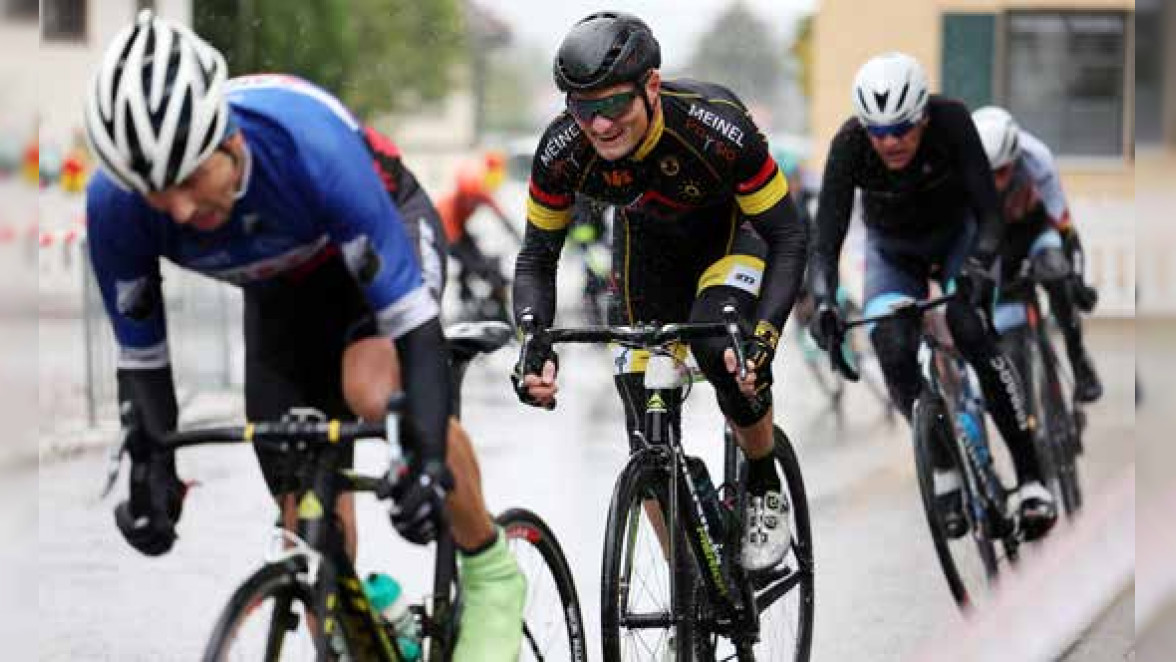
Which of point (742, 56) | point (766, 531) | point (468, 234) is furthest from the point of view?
Answer: point (742, 56)

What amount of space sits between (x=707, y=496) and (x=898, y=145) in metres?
2.29

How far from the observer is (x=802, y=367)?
18016 millimetres

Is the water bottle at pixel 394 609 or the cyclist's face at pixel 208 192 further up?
the cyclist's face at pixel 208 192

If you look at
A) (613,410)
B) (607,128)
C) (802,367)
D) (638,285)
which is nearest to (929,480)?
(638,285)

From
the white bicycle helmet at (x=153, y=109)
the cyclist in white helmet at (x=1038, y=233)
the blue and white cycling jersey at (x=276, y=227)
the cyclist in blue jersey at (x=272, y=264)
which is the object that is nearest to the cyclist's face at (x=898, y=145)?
the cyclist in white helmet at (x=1038, y=233)

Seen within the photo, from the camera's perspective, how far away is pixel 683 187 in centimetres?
566

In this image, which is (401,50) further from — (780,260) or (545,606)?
(545,606)

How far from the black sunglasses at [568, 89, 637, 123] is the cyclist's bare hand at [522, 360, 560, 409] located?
64cm

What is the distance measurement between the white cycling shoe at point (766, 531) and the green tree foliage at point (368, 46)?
73.5ft

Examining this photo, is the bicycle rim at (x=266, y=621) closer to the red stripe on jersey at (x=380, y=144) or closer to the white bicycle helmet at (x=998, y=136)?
the red stripe on jersey at (x=380, y=144)

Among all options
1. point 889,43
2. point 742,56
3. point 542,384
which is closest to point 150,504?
point 542,384

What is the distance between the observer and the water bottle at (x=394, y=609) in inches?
175

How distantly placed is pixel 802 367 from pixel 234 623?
1439 cm

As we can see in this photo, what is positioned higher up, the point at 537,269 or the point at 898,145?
the point at 898,145
